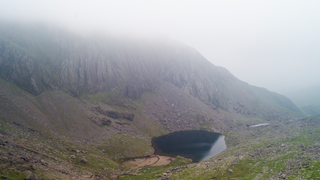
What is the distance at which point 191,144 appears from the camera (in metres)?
118

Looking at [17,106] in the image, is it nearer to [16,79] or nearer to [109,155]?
[16,79]

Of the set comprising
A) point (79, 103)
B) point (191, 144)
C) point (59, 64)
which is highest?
point (59, 64)

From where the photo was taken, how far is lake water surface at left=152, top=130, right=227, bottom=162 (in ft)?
328

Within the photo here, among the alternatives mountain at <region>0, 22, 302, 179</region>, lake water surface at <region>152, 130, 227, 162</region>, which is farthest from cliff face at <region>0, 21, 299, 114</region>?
lake water surface at <region>152, 130, 227, 162</region>

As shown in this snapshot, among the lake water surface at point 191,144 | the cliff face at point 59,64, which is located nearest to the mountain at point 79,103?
the cliff face at point 59,64

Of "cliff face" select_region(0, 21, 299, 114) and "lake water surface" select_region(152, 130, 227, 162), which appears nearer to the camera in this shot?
"lake water surface" select_region(152, 130, 227, 162)

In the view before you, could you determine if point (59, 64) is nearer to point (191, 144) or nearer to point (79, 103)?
point (79, 103)

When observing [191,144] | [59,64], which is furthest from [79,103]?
Result: [191,144]

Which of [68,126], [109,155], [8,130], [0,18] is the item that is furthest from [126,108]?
[0,18]

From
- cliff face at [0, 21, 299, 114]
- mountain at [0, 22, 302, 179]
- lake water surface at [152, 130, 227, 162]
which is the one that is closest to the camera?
mountain at [0, 22, 302, 179]

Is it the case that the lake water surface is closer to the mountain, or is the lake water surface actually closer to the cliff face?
the mountain

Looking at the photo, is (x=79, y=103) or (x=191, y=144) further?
(x=79, y=103)

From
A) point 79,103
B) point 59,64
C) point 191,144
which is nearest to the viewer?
point 191,144

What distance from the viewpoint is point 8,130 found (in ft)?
231
